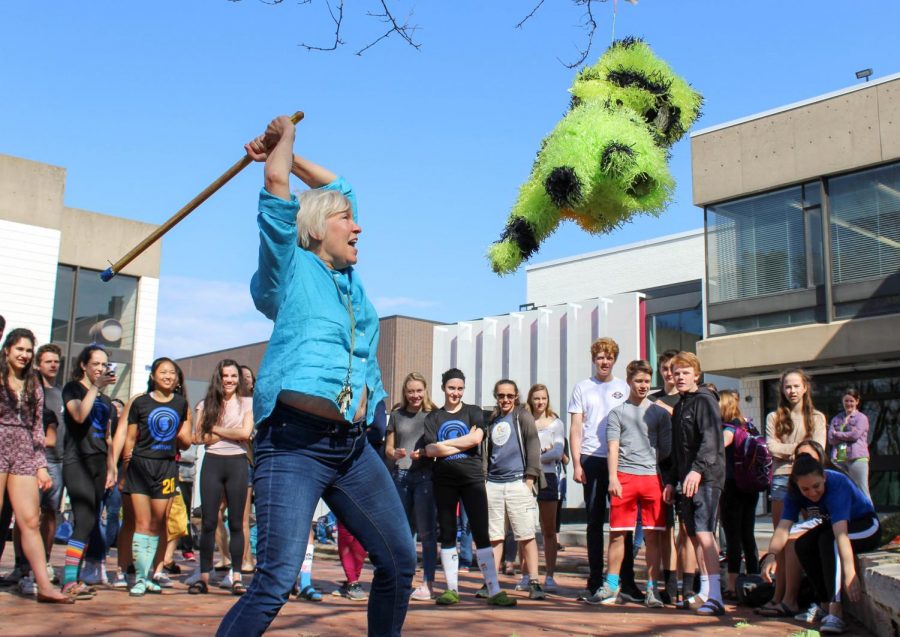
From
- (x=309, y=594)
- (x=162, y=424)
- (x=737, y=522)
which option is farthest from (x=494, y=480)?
(x=162, y=424)

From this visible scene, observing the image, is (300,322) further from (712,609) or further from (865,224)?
(865,224)

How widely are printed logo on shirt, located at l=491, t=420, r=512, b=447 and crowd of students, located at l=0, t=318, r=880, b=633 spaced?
1 cm

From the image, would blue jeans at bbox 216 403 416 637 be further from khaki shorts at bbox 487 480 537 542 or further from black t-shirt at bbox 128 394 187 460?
khaki shorts at bbox 487 480 537 542

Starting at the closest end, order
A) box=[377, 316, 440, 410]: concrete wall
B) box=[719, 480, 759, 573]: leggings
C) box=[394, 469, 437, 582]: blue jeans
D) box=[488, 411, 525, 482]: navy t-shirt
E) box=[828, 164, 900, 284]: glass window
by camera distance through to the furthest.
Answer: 1. box=[394, 469, 437, 582]: blue jeans
2. box=[719, 480, 759, 573]: leggings
3. box=[488, 411, 525, 482]: navy t-shirt
4. box=[828, 164, 900, 284]: glass window
5. box=[377, 316, 440, 410]: concrete wall

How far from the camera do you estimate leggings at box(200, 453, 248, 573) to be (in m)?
6.36

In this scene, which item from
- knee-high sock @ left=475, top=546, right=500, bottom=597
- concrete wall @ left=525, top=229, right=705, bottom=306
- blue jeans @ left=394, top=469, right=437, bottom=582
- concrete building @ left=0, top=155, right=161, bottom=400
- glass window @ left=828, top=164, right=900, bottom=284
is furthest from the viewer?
concrete wall @ left=525, top=229, right=705, bottom=306

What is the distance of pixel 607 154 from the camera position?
2723 mm

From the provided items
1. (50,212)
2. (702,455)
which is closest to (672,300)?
(50,212)

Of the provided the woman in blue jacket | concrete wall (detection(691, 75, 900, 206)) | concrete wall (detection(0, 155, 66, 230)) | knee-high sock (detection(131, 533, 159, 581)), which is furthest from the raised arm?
concrete wall (detection(0, 155, 66, 230))

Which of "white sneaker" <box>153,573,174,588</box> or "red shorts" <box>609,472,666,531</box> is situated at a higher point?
"red shorts" <box>609,472,666,531</box>

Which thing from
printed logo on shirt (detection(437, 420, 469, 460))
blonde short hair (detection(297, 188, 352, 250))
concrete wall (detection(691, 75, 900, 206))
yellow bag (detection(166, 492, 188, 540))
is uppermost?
concrete wall (detection(691, 75, 900, 206))

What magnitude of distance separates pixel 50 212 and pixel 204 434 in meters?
15.8

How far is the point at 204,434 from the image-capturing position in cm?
656

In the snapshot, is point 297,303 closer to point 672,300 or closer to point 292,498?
point 292,498
